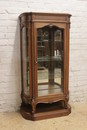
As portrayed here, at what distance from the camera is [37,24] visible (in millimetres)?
2156

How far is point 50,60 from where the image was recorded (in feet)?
8.12

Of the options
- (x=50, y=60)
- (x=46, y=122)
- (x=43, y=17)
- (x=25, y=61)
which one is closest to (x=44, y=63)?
(x=50, y=60)

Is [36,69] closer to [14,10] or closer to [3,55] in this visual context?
Answer: [3,55]

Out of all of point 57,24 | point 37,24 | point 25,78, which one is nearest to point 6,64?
point 25,78

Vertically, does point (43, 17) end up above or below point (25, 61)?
above

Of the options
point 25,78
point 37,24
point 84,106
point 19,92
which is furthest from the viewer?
point 84,106

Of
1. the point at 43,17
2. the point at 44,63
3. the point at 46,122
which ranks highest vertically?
the point at 43,17

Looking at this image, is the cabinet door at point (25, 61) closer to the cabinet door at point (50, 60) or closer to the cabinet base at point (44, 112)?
the cabinet door at point (50, 60)

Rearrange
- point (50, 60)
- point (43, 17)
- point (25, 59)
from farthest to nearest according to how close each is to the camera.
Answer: point (50, 60) < point (25, 59) < point (43, 17)

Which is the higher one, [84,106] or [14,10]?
[14,10]

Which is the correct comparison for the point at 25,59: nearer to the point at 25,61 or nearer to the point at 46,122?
the point at 25,61

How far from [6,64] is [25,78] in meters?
0.35

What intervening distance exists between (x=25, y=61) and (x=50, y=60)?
1.19 feet

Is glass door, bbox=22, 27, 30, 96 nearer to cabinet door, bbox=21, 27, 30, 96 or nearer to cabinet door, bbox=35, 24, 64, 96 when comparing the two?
cabinet door, bbox=21, 27, 30, 96
